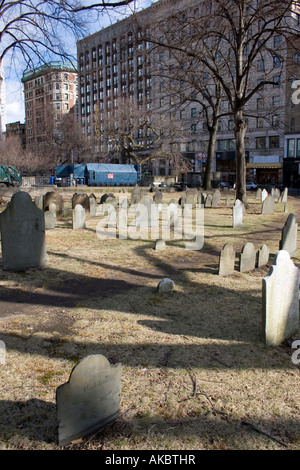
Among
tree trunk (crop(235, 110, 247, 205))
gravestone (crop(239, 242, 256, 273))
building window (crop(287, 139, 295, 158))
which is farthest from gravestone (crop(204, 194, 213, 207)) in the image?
building window (crop(287, 139, 295, 158))

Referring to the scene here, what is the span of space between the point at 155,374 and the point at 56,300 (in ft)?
8.55

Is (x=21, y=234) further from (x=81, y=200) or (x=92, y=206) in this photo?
(x=81, y=200)

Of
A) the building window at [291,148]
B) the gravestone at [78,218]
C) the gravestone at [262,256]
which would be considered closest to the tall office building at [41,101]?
the building window at [291,148]

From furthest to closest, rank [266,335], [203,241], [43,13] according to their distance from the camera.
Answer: [43,13] < [203,241] < [266,335]

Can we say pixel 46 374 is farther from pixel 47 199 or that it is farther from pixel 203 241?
pixel 47 199

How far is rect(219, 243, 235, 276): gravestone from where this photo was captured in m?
6.76

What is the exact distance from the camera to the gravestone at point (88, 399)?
8.32 ft

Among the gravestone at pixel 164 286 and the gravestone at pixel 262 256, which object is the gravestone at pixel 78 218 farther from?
the gravestone at pixel 164 286

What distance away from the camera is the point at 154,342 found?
13.6 ft

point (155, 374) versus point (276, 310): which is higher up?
point (276, 310)

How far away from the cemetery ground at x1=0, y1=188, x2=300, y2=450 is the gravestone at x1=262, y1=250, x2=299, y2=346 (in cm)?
19

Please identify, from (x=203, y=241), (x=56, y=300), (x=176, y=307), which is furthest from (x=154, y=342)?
(x=203, y=241)
